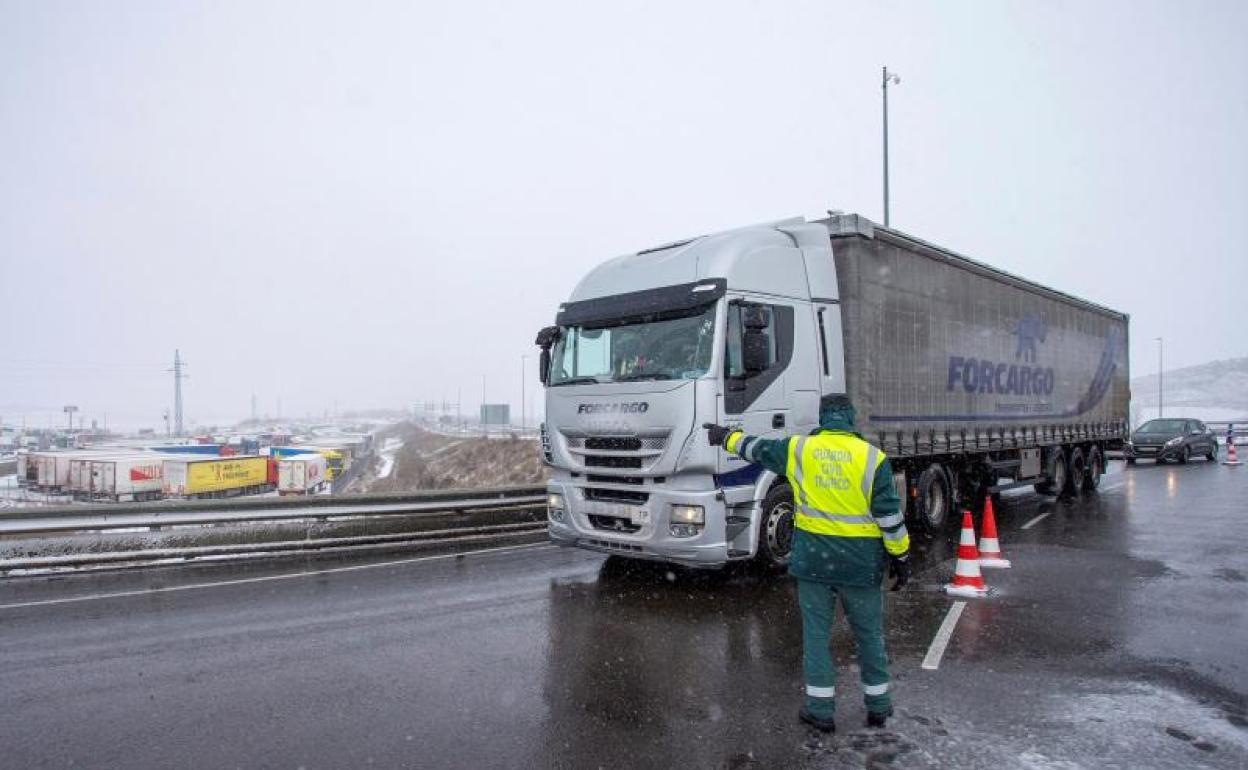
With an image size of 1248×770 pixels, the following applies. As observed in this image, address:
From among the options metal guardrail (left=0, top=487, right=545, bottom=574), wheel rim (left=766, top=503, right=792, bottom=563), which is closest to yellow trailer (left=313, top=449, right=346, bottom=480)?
metal guardrail (left=0, top=487, right=545, bottom=574)

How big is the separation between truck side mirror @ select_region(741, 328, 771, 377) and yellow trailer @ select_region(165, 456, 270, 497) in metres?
33.9

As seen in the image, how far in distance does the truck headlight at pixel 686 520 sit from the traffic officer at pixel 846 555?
7.63 ft

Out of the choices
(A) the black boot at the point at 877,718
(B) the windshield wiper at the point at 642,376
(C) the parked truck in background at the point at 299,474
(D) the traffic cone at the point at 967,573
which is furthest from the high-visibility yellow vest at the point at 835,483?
(C) the parked truck in background at the point at 299,474

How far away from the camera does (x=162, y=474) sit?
32.0 metres

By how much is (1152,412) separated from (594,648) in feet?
423

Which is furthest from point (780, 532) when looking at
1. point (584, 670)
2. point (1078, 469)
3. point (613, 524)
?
point (1078, 469)

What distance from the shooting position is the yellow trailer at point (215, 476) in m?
33.2

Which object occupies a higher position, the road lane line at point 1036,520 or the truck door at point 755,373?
the truck door at point 755,373

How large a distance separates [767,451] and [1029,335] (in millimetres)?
10201

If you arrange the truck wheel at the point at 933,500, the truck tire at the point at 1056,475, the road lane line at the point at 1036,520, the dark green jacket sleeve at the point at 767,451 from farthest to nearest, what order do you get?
the truck tire at the point at 1056,475 → the road lane line at the point at 1036,520 → the truck wheel at the point at 933,500 → the dark green jacket sleeve at the point at 767,451

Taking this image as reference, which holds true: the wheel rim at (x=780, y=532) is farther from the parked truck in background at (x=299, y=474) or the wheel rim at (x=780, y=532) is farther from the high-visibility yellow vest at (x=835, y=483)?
the parked truck in background at (x=299, y=474)

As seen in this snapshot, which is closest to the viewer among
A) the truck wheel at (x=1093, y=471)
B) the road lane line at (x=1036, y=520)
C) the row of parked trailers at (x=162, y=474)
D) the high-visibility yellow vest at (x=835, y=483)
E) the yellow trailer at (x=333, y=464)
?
the high-visibility yellow vest at (x=835, y=483)

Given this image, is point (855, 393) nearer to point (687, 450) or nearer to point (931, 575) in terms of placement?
point (931, 575)

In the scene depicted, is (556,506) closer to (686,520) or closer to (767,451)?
(686,520)
